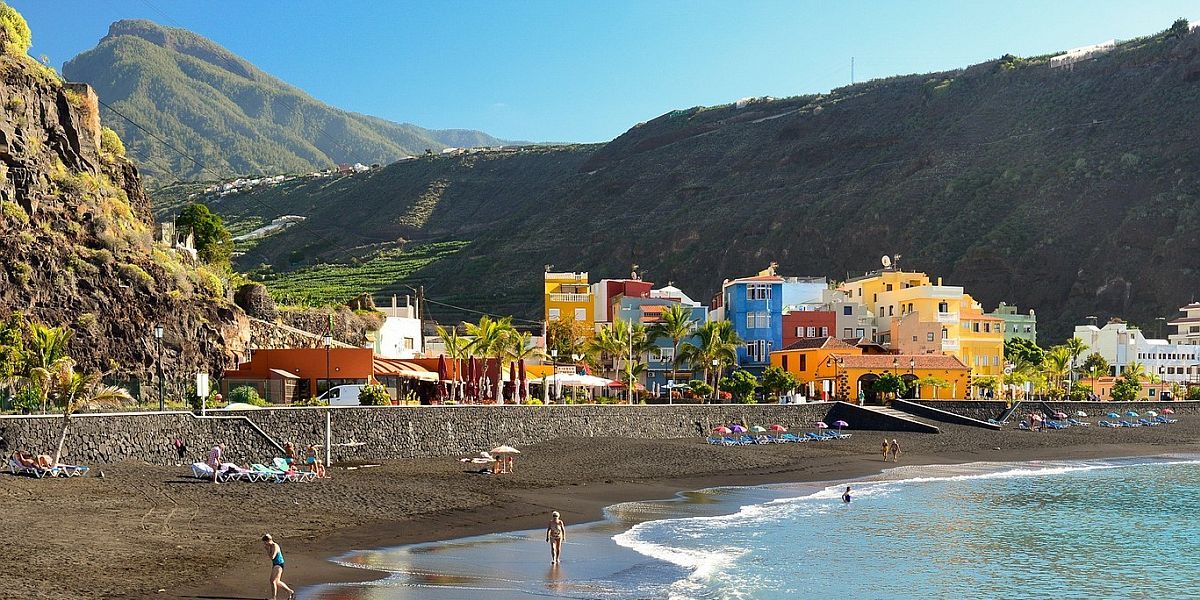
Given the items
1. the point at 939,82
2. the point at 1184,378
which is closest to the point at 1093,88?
the point at 939,82

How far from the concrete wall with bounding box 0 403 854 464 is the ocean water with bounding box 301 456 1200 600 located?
9335 millimetres

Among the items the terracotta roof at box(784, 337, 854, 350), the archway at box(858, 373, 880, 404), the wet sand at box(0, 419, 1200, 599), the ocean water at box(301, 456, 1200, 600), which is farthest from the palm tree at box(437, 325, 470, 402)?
the archway at box(858, 373, 880, 404)

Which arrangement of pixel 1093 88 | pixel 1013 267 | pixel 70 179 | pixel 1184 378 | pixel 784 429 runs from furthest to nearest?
pixel 1093 88 < pixel 1013 267 < pixel 1184 378 < pixel 784 429 < pixel 70 179

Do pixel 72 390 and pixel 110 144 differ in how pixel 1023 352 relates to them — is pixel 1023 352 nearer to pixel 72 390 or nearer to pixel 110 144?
pixel 110 144

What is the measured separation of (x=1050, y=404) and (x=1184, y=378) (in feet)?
109

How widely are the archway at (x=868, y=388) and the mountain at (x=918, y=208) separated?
49.6m

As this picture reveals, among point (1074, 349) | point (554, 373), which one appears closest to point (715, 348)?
point (554, 373)

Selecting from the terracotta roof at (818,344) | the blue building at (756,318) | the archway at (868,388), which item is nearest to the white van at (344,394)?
the archway at (868,388)

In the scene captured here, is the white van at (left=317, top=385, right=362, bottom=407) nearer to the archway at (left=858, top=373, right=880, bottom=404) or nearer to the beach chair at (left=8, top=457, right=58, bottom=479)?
the beach chair at (left=8, top=457, right=58, bottom=479)

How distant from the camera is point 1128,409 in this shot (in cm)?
7631

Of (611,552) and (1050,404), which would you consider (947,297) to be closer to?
(1050,404)

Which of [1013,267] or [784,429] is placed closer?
[784,429]

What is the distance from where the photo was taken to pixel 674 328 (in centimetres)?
7231

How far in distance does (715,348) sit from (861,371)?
9.16 metres
